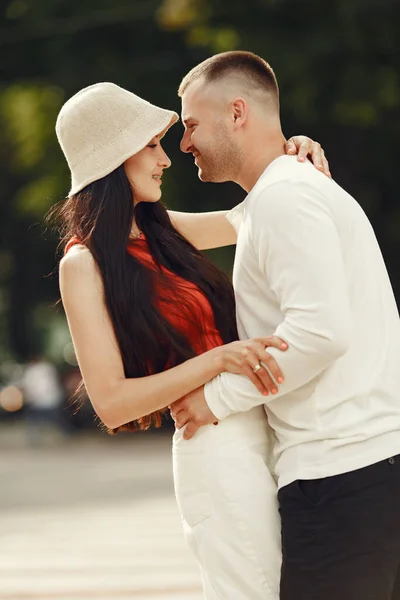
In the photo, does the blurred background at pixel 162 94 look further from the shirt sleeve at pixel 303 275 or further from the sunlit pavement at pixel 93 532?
the shirt sleeve at pixel 303 275

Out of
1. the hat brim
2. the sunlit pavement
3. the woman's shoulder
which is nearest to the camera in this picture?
the woman's shoulder

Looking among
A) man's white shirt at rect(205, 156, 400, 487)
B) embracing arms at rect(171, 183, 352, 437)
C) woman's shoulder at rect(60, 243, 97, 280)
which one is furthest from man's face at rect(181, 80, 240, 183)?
woman's shoulder at rect(60, 243, 97, 280)

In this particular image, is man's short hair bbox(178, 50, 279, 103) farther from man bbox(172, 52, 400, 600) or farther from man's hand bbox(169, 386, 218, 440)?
man's hand bbox(169, 386, 218, 440)

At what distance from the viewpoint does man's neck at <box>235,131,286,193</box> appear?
3.78 metres

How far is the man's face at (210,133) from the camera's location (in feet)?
12.4

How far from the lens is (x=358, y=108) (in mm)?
17719

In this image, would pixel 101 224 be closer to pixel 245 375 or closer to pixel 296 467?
pixel 245 375

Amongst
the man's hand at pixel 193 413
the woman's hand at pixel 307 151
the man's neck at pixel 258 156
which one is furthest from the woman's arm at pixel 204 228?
the man's hand at pixel 193 413

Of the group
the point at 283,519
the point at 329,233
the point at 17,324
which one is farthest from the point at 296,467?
the point at 17,324

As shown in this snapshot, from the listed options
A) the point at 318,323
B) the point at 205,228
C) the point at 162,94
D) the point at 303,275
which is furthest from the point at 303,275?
the point at 162,94

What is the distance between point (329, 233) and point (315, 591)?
2.99 ft

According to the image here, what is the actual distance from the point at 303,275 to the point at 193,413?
537 mm

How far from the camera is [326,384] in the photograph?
3551mm

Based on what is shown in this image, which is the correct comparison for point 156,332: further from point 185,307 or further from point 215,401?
point 215,401
